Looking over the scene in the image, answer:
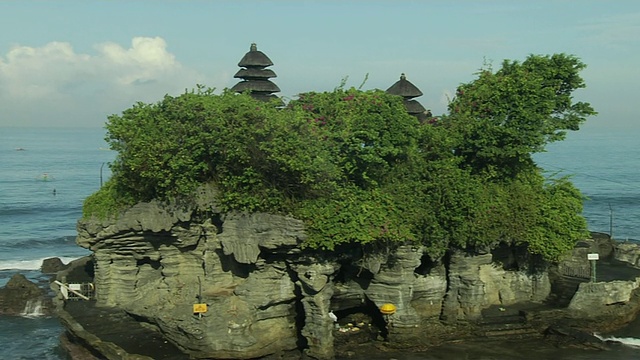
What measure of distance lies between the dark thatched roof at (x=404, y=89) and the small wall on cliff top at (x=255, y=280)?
9.43 meters

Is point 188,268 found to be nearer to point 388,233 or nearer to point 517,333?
point 388,233

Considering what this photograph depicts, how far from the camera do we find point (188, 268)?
28641 mm

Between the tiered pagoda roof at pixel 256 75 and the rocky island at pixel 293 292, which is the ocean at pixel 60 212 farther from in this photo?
the tiered pagoda roof at pixel 256 75

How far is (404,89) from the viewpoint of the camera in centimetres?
3478

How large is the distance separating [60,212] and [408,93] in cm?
4908

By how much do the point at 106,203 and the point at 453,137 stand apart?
14855 millimetres

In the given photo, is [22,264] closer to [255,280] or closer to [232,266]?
[232,266]

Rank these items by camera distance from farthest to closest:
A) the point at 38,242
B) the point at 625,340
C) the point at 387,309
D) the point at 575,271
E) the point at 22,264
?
the point at 38,242, the point at 22,264, the point at 575,271, the point at 625,340, the point at 387,309

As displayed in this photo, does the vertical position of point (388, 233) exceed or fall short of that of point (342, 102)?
it falls short

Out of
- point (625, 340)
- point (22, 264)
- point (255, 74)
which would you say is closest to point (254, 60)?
point (255, 74)

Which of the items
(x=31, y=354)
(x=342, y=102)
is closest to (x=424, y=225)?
(x=342, y=102)

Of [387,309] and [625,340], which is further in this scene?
[625,340]

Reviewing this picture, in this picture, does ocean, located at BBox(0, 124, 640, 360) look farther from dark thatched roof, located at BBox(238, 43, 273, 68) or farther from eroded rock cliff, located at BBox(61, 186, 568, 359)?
dark thatched roof, located at BBox(238, 43, 273, 68)

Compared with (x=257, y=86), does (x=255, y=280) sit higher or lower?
lower
